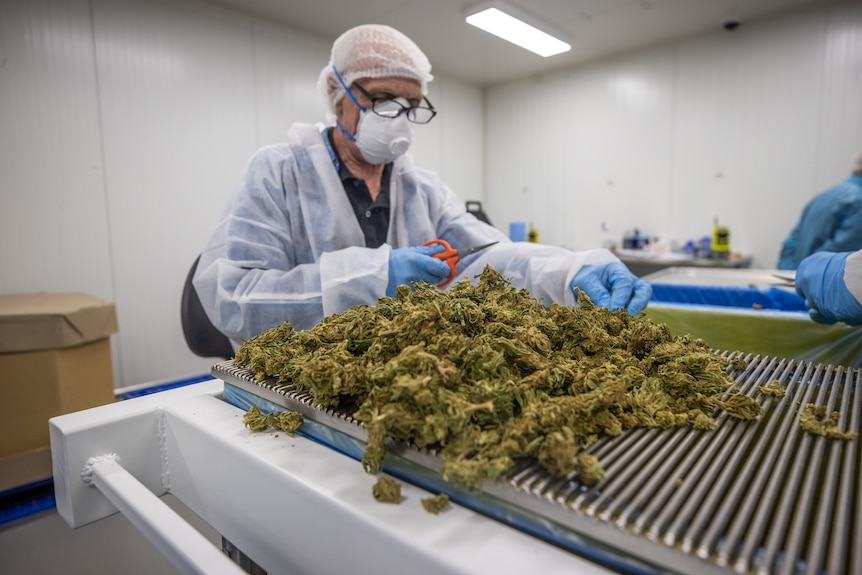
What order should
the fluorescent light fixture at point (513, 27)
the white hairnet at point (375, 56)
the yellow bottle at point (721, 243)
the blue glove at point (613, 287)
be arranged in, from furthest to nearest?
the yellow bottle at point (721, 243), the fluorescent light fixture at point (513, 27), the white hairnet at point (375, 56), the blue glove at point (613, 287)

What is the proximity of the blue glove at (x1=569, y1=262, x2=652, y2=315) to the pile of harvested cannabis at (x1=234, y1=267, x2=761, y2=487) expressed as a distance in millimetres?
408

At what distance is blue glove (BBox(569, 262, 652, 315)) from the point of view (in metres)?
1.25

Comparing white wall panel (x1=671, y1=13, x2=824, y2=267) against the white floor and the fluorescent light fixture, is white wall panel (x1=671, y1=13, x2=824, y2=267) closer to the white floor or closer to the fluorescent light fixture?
the fluorescent light fixture

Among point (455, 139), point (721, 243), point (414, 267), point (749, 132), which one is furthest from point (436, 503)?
point (455, 139)

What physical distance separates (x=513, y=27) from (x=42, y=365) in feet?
11.1

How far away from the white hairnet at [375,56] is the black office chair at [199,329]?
0.78m

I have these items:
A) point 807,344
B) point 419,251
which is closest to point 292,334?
point 419,251

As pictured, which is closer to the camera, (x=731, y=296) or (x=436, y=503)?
(x=436, y=503)

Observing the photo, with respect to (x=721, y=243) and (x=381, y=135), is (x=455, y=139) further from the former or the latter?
(x=381, y=135)

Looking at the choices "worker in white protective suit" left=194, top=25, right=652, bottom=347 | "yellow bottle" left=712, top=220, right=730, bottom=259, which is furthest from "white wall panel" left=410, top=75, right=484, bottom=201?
"worker in white protective suit" left=194, top=25, right=652, bottom=347

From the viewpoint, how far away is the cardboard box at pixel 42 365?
6.01 ft

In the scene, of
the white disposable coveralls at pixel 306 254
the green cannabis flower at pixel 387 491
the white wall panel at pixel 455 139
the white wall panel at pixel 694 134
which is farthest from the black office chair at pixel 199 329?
the white wall panel at pixel 694 134

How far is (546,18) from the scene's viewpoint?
353 cm

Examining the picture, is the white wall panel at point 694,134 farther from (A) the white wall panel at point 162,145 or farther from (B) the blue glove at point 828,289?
(B) the blue glove at point 828,289
